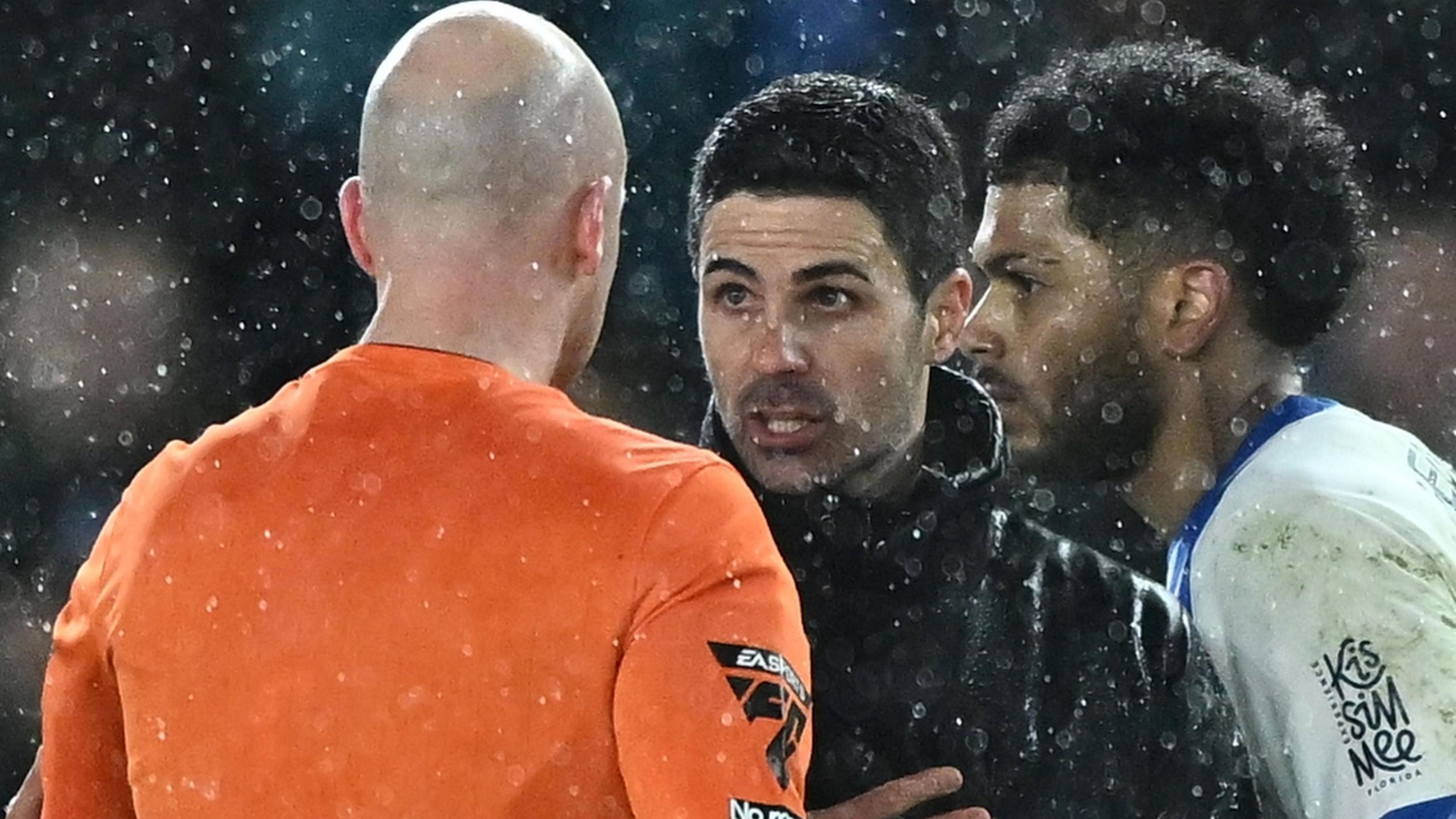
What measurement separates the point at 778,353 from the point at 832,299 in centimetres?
5

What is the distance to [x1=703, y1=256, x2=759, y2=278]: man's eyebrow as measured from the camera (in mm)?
997

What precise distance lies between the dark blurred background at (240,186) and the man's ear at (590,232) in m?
1.28

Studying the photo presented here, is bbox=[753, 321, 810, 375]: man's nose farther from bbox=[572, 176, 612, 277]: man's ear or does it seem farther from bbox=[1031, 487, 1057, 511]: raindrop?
bbox=[1031, 487, 1057, 511]: raindrop

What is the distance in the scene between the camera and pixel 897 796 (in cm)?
84

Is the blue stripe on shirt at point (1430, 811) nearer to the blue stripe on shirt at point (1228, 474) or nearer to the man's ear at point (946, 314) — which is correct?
the blue stripe on shirt at point (1228, 474)

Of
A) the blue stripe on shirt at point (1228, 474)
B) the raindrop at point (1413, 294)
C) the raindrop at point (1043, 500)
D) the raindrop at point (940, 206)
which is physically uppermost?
the raindrop at point (940, 206)

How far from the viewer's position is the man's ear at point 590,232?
668mm

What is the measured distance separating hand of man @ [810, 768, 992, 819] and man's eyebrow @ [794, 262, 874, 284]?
0.96ft

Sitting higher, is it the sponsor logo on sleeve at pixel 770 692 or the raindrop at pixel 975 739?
the sponsor logo on sleeve at pixel 770 692

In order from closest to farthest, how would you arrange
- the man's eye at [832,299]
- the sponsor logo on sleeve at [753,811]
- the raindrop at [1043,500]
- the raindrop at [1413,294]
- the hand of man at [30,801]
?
the sponsor logo on sleeve at [753,811] < the hand of man at [30,801] < the man's eye at [832,299] < the raindrop at [1043,500] < the raindrop at [1413,294]

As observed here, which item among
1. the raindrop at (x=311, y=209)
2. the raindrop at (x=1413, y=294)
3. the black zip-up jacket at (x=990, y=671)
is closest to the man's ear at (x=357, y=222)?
the black zip-up jacket at (x=990, y=671)

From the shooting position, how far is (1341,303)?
47.9 inches

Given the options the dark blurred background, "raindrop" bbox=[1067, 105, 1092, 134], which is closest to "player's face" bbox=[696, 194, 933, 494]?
"raindrop" bbox=[1067, 105, 1092, 134]

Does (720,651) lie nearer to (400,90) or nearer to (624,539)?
(624,539)
